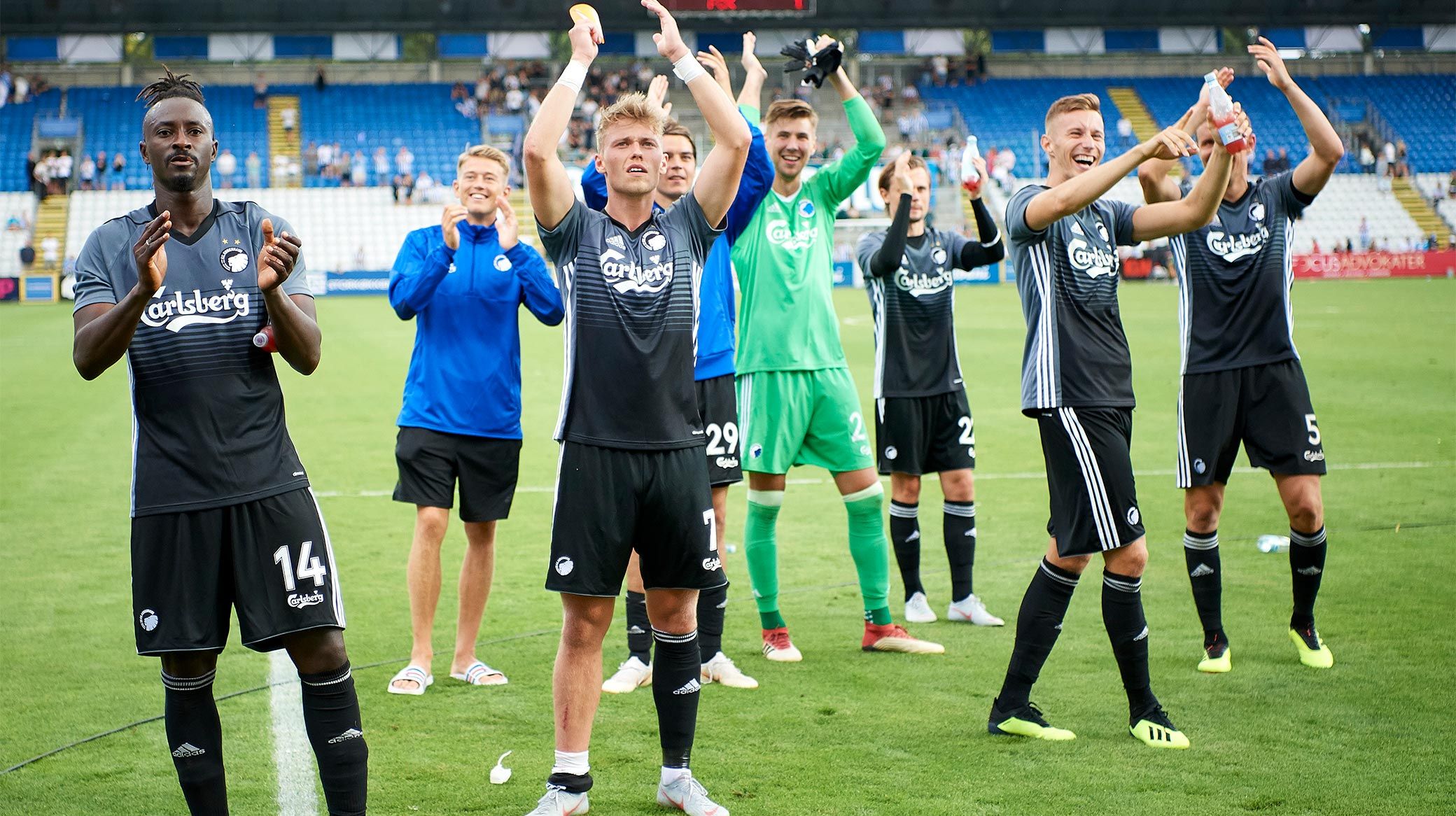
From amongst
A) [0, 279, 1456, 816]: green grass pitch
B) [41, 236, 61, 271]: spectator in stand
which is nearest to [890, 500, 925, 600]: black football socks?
[0, 279, 1456, 816]: green grass pitch

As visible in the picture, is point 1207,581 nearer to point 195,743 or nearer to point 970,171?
point 970,171

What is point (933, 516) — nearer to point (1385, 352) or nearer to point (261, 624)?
point (261, 624)

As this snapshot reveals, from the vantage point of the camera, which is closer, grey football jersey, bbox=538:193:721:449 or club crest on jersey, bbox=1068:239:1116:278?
grey football jersey, bbox=538:193:721:449

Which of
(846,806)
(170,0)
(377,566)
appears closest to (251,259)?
(846,806)

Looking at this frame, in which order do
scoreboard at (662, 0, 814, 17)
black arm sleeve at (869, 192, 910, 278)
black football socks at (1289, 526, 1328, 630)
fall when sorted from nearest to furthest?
black football socks at (1289, 526, 1328, 630)
black arm sleeve at (869, 192, 910, 278)
scoreboard at (662, 0, 814, 17)

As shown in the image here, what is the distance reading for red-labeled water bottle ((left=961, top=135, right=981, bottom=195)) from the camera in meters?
5.20

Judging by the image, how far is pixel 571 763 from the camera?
444 cm

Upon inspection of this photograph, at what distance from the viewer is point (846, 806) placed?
4.44 metres

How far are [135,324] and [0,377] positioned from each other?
1756 cm

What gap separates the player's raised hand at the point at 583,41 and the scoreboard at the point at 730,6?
27.7 metres

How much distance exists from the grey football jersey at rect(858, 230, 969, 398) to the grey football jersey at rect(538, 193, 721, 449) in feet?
9.71

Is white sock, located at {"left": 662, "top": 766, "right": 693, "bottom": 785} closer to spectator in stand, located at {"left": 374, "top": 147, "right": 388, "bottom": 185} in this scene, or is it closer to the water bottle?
the water bottle

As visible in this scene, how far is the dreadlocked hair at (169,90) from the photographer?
3.86m

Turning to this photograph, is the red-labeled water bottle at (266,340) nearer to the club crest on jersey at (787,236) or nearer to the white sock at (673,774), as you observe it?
the white sock at (673,774)
